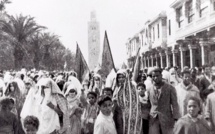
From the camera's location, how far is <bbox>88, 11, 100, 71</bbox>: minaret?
87.7 metres

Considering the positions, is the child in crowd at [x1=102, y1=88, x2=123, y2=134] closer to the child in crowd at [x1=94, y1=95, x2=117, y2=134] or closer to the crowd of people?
the crowd of people

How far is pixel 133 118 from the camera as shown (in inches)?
212

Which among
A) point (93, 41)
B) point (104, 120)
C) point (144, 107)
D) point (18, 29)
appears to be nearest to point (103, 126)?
point (104, 120)

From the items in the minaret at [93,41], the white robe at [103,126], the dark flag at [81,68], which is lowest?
the white robe at [103,126]

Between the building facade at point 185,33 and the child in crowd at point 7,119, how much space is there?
15.7 metres

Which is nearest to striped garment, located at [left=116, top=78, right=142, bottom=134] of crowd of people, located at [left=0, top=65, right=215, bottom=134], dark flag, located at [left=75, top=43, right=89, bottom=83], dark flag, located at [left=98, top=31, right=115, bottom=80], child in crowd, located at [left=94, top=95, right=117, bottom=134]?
crowd of people, located at [left=0, top=65, right=215, bottom=134]

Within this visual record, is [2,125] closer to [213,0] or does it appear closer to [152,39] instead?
[213,0]

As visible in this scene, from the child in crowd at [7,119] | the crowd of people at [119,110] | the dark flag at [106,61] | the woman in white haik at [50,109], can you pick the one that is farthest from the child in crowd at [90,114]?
the dark flag at [106,61]

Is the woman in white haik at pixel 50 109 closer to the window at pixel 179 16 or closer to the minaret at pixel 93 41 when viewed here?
the window at pixel 179 16

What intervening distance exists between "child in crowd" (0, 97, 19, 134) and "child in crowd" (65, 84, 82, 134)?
5.55 ft

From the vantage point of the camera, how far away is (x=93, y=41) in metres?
92.2

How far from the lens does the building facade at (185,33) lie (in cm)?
2125

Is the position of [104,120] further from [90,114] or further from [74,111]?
[74,111]

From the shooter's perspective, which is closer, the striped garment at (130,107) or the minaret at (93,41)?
the striped garment at (130,107)
